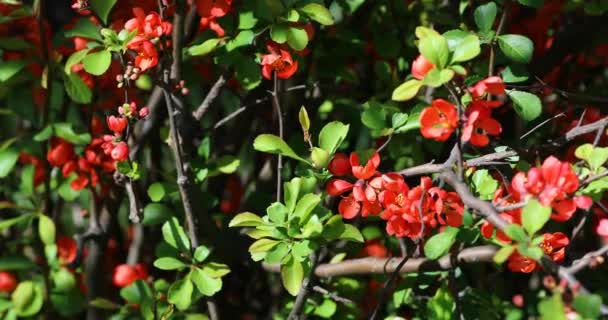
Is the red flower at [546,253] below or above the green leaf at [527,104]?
below

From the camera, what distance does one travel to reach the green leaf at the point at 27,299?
1.67 m

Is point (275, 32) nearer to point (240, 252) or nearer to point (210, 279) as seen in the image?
point (210, 279)

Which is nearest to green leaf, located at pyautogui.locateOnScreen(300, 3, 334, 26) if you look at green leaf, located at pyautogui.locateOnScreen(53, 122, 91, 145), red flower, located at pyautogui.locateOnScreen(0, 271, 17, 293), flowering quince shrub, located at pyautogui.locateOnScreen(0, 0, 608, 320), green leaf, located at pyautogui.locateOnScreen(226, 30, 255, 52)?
flowering quince shrub, located at pyautogui.locateOnScreen(0, 0, 608, 320)

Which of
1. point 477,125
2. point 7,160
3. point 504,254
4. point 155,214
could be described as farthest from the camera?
point 7,160

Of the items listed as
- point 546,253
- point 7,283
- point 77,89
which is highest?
point 77,89

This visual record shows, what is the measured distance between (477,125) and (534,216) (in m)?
0.19

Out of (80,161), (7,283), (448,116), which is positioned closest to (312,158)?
(448,116)

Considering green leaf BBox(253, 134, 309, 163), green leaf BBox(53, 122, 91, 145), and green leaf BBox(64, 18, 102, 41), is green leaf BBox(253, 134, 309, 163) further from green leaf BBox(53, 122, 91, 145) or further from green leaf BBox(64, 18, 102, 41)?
green leaf BBox(53, 122, 91, 145)

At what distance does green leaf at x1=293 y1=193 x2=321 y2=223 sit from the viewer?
117 cm

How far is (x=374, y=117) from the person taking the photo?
4.21ft

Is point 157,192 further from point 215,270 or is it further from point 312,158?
point 312,158

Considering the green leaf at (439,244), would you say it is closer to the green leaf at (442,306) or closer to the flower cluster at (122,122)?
the green leaf at (442,306)

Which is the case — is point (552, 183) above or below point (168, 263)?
above

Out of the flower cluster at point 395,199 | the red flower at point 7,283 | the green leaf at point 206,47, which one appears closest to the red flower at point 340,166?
the flower cluster at point 395,199
